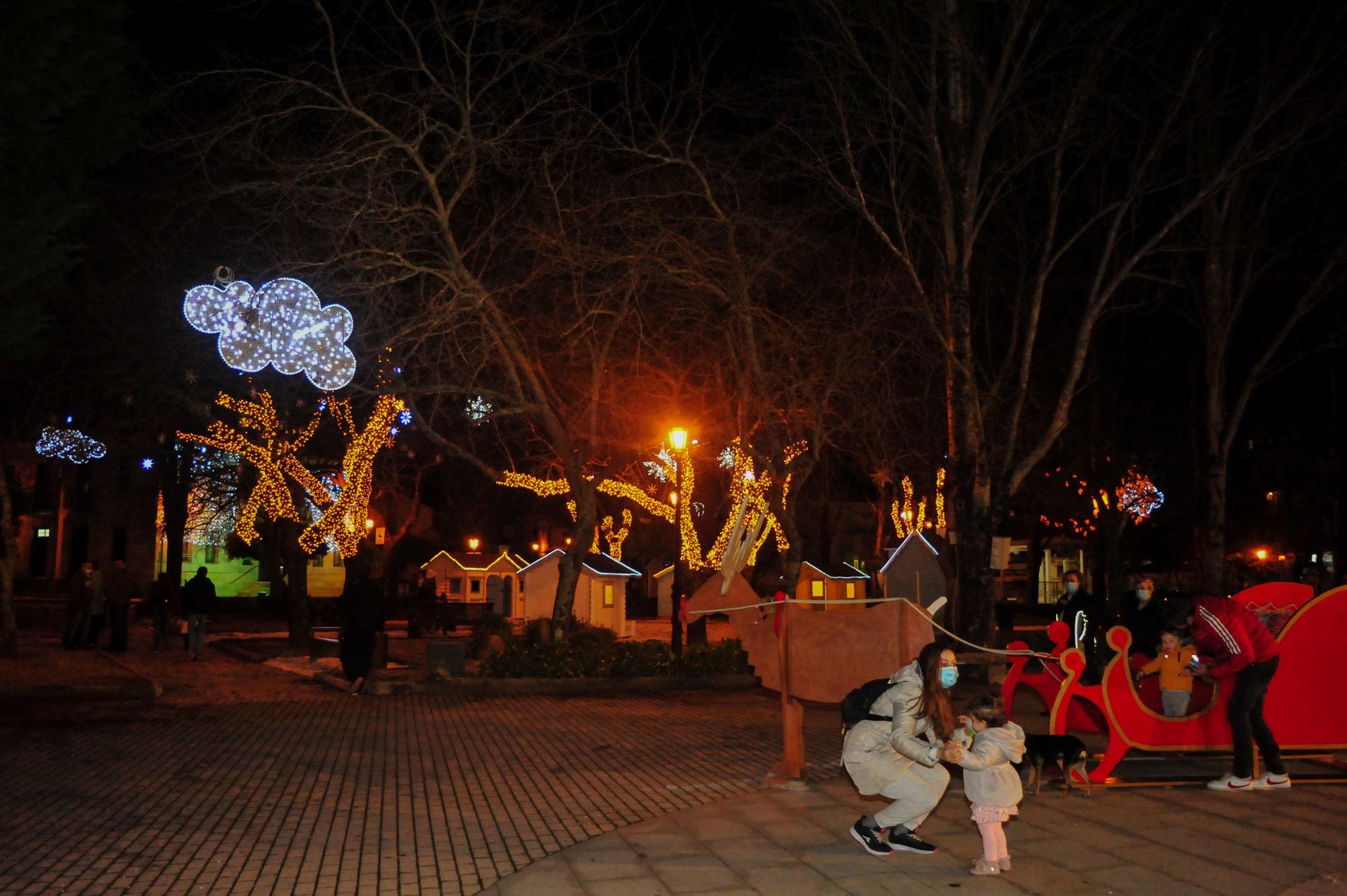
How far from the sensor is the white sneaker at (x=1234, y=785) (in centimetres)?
928

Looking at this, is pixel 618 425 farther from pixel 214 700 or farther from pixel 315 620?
pixel 315 620

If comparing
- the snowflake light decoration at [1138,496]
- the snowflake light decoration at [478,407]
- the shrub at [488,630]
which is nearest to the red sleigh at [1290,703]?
the snowflake light decoration at [478,407]

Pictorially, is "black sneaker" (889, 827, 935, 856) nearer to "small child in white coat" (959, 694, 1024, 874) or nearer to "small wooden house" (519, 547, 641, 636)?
"small child in white coat" (959, 694, 1024, 874)

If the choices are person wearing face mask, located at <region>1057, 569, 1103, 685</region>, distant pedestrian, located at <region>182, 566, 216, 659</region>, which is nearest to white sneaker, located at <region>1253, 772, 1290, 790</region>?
person wearing face mask, located at <region>1057, 569, 1103, 685</region>

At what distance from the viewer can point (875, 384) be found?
22484 mm

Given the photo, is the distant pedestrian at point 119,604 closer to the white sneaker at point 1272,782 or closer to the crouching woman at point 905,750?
the crouching woman at point 905,750

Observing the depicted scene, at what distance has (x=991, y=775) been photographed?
6.62m

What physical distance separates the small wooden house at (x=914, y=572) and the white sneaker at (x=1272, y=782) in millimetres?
14713

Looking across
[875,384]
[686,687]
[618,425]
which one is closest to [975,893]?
[686,687]

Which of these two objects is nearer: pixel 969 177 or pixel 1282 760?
pixel 1282 760

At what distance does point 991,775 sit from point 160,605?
21795mm

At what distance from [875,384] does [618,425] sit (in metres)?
5.34

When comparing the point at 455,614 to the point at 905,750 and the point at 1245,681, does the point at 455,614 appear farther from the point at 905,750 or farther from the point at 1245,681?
the point at 905,750

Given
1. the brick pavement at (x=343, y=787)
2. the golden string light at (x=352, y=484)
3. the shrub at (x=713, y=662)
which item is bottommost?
the brick pavement at (x=343, y=787)
